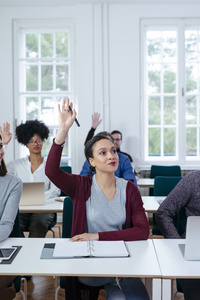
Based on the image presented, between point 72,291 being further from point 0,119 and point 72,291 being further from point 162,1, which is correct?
point 162,1

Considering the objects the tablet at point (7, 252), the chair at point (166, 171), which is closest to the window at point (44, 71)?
the chair at point (166, 171)

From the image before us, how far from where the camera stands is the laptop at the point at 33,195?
3260 mm

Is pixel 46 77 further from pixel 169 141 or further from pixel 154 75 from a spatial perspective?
pixel 169 141

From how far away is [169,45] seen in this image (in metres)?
6.09

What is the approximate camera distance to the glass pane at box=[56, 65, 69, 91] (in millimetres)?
6180

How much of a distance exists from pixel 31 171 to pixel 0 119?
254 centimetres

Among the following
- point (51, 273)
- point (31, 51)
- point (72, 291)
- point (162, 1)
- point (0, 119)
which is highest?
point (162, 1)

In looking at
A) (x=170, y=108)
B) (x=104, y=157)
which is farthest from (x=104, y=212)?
(x=170, y=108)

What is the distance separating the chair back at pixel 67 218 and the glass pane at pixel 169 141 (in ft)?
12.7

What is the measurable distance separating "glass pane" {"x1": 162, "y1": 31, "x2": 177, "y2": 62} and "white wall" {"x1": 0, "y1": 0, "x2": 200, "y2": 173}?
29 cm

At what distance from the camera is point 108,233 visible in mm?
2092

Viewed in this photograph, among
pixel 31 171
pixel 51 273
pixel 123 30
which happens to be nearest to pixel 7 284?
pixel 51 273

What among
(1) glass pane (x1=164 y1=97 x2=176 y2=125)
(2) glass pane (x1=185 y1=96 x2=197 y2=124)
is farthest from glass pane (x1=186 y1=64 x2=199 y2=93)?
(1) glass pane (x1=164 y1=97 x2=176 y2=125)

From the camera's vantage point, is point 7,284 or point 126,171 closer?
point 7,284
